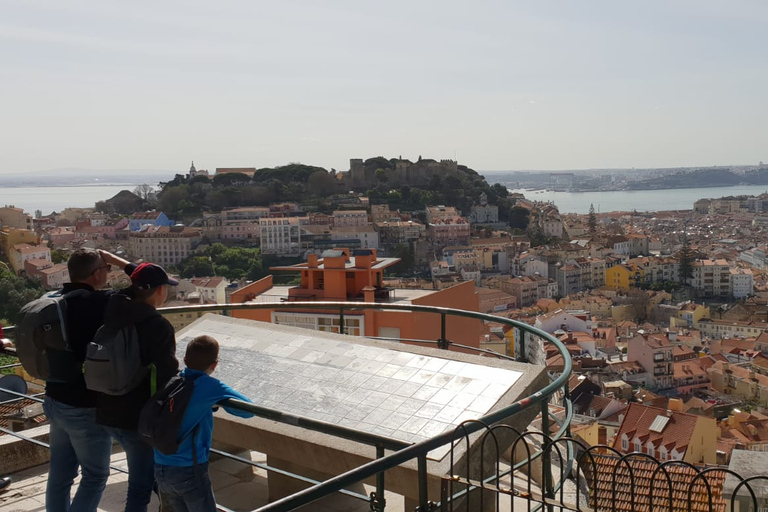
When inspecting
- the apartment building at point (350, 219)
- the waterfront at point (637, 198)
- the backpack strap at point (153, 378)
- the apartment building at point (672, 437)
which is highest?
the backpack strap at point (153, 378)

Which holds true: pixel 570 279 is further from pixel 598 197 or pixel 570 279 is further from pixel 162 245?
pixel 598 197

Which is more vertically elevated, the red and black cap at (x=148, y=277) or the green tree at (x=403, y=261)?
the red and black cap at (x=148, y=277)

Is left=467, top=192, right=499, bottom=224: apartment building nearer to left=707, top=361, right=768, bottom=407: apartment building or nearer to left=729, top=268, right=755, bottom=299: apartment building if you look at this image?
left=729, top=268, right=755, bottom=299: apartment building

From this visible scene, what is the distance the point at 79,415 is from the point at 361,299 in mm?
9370

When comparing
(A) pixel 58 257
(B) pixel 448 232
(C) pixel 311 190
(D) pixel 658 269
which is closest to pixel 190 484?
(A) pixel 58 257

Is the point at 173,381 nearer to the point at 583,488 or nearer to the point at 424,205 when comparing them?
the point at 583,488

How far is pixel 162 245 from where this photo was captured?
163ft

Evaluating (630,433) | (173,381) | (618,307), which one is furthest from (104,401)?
(618,307)

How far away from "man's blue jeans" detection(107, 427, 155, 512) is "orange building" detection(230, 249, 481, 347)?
5.59 metres

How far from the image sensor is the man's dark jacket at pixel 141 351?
5.75 feet

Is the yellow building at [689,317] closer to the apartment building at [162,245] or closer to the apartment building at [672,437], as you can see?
the apartment building at [672,437]

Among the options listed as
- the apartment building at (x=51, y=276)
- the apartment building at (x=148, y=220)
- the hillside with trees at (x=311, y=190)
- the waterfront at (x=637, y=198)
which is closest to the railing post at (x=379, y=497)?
the apartment building at (x=51, y=276)

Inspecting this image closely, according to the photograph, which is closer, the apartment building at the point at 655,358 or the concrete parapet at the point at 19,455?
the concrete parapet at the point at 19,455

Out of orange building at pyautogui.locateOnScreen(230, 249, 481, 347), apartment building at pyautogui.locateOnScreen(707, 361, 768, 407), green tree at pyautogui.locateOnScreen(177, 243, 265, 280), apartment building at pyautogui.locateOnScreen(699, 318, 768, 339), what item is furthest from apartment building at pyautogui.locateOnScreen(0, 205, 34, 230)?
apartment building at pyautogui.locateOnScreen(699, 318, 768, 339)
